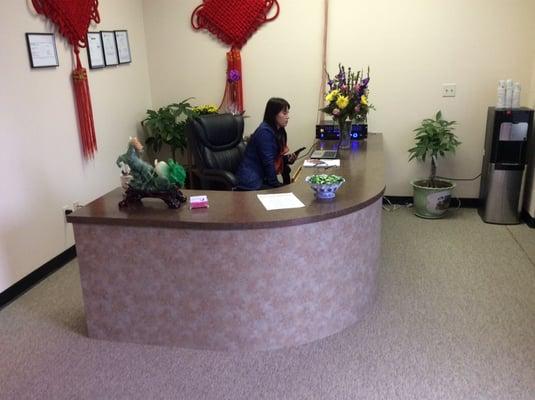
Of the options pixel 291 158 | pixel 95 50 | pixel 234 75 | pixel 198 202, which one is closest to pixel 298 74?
pixel 234 75

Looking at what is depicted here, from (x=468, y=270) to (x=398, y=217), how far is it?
3.65ft

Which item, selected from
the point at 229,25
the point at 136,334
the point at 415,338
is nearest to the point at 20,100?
the point at 136,334

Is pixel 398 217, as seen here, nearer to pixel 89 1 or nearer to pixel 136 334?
pixel 136 334

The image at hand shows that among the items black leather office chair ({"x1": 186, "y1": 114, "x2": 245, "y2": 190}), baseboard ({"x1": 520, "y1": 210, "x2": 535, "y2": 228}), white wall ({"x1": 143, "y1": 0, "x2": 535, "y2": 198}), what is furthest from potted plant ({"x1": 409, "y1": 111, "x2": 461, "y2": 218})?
black leather office chair ({"x1": 186, "y1": 114, "x2": 245, "y2": 190})

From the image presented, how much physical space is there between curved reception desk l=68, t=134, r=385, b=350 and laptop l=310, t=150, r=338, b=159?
0.90 m

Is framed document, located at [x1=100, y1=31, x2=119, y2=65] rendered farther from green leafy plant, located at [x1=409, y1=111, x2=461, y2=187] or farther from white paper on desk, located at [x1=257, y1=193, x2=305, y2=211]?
green leafy plant, located at [x1=409, y1=111, x2=461, y2=187]

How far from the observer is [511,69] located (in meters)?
4.09

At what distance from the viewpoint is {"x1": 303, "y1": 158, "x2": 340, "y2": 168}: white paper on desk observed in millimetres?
3191

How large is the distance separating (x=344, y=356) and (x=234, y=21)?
10.6ft

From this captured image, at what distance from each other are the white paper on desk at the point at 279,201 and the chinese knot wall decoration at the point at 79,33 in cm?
186

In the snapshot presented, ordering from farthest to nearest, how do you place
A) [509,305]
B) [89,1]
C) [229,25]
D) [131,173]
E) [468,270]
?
1. [229,25]
2. [89,1]
3. [468,270]
4. [509,305]
5. [131,173]

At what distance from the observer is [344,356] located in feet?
7.77

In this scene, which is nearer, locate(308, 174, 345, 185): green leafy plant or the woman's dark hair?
locate(308, 174, 345, 185): green leafy plant

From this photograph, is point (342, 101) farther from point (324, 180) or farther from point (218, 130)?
Result: point (324, 180)
